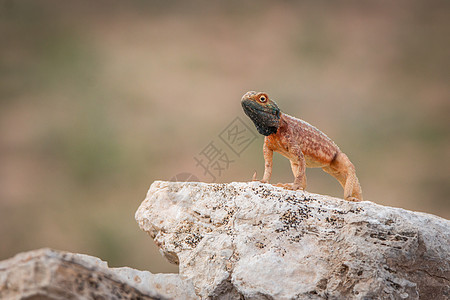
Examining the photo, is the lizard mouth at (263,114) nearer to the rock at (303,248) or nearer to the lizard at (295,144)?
the lizard at (295,144)

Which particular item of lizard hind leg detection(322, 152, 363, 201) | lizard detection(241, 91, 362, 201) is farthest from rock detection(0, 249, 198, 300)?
lizard hind leg detection(322, 152, 363, 201)

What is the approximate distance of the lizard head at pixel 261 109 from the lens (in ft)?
8.57

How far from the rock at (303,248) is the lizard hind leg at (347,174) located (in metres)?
0.52

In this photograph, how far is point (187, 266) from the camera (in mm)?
2178

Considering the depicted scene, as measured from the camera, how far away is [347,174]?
2891 millimetres

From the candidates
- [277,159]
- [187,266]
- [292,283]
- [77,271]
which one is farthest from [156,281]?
[277,159]

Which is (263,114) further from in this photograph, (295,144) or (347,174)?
(347,174)

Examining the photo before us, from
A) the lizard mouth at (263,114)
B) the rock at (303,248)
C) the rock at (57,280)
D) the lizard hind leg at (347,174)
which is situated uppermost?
the lizard mouth at (263,114)

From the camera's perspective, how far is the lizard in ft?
8.63

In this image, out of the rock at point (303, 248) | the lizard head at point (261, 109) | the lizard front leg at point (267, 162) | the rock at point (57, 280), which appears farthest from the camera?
the lizard front leg at point (267, 162)

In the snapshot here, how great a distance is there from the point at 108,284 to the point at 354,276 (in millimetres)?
1097

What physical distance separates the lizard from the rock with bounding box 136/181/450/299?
0.35m

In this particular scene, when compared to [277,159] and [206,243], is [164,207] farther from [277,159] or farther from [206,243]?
[277,159]

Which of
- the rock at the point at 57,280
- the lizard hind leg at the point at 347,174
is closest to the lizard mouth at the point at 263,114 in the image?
the lizard hind leg at the point at 347,174
